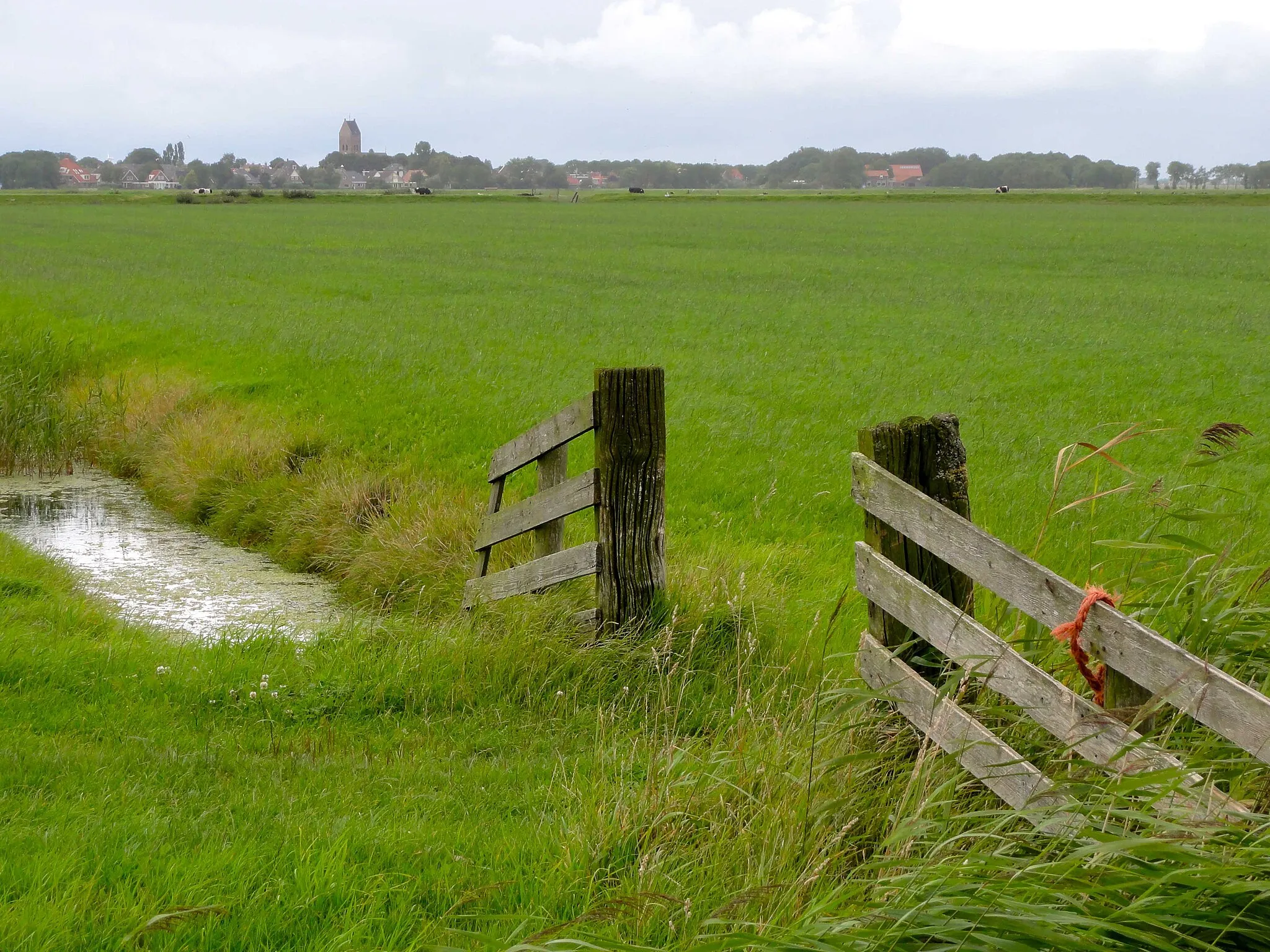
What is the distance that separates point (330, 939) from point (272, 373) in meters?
13.2

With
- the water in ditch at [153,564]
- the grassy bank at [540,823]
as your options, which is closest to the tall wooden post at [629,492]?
the grassy bank at [540,823]

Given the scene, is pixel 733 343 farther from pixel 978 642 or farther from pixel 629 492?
pixel 978 642

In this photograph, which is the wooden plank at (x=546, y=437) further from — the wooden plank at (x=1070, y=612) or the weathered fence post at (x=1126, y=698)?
the weathered fence post at (x=1126, y=698)

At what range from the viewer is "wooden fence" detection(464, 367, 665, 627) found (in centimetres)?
592

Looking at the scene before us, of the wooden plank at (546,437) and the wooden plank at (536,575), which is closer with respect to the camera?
the wooden plank at (546,437)

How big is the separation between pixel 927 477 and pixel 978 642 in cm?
76

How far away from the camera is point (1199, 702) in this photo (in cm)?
269

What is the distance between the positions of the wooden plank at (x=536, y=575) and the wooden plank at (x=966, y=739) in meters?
2.08

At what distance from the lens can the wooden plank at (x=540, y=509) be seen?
20.0 feet

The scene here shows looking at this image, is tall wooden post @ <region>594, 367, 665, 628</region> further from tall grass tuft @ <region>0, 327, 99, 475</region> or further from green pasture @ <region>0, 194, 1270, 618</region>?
tall grass tuft @ <region>0, 327, 99, 475</region>

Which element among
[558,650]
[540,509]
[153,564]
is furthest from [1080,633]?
[153,564]

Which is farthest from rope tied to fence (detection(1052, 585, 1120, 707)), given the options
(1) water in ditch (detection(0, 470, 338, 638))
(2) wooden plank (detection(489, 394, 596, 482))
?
(1) water in ditch (detection(0, 470, 338, 638))

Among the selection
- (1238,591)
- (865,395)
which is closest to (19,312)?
(865,395)

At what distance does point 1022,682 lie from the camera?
3457 millimetres
